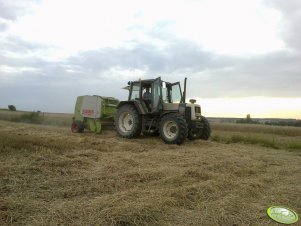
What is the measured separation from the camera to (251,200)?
513 centimetres

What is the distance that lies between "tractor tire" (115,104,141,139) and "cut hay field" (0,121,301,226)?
423cm

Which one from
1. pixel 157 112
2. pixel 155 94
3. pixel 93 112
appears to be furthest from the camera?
pixel 93 112

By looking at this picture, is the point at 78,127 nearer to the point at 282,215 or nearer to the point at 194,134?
the point at 194,134

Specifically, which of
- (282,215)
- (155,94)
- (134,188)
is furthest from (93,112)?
(282,215)

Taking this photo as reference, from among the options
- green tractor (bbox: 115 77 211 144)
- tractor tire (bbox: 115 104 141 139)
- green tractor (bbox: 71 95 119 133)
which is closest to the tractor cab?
green tractor (bbox: 115 77 211 144)

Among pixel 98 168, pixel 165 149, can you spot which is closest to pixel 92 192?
pixel 98 168

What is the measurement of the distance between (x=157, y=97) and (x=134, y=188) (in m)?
7.33

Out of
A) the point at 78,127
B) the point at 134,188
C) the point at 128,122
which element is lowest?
the point at 134,188

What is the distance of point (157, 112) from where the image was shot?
40.3 feet

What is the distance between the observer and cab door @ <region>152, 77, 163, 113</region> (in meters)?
12.3

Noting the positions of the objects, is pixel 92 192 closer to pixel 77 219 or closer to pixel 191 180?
pixel 77 219

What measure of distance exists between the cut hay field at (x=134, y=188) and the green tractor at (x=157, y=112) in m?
3.29

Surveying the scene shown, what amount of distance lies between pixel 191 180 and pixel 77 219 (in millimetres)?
2526

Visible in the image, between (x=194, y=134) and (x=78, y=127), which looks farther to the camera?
(x=78, y=127)
